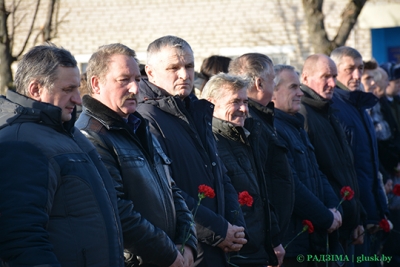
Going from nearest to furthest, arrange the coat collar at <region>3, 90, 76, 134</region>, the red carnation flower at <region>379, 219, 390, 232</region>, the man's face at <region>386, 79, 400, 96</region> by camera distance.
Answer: the coat collar at <region>3, 90, 76, 134</region> → the red carnation flower at <region>379, 219, 390, 232</region> → the man's face at <region>386, 79, 400, 96</region>

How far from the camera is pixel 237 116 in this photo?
5.53 m

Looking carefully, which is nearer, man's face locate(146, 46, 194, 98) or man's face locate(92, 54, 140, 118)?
man's face locate(92, 54, 140, 118)

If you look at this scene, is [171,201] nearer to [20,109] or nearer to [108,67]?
[108,67]

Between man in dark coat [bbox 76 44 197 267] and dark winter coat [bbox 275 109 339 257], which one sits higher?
man in dark coat [bbox 76 44 197 267]

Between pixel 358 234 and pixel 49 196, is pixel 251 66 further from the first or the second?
pixel 49 196

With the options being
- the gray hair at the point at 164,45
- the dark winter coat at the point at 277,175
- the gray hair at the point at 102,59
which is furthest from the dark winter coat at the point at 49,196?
the dark winter coat at the point at 277,175

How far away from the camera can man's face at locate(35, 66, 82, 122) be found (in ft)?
11.4

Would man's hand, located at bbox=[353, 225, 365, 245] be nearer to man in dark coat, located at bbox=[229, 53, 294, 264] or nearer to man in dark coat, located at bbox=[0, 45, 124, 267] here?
man in dark coat, located at bbox=[229, 53, 294, 264]

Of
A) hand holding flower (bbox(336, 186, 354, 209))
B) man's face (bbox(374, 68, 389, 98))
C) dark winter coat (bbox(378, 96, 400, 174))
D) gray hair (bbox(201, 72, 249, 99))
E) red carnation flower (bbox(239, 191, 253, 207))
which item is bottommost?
dark winter coat (bbox(378, 96, 400, 174))

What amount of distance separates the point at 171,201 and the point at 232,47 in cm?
1221

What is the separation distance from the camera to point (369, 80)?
10.1m

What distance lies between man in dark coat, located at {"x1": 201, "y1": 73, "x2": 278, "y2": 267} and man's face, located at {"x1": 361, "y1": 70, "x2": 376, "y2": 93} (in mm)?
4890

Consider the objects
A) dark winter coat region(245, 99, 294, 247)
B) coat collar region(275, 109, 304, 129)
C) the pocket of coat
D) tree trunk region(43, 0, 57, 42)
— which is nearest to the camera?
the pocket of coat

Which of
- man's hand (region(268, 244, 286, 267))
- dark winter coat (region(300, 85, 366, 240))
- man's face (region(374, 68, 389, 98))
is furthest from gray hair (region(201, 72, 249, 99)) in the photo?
man's face (region(374, 68, 389, 98))
